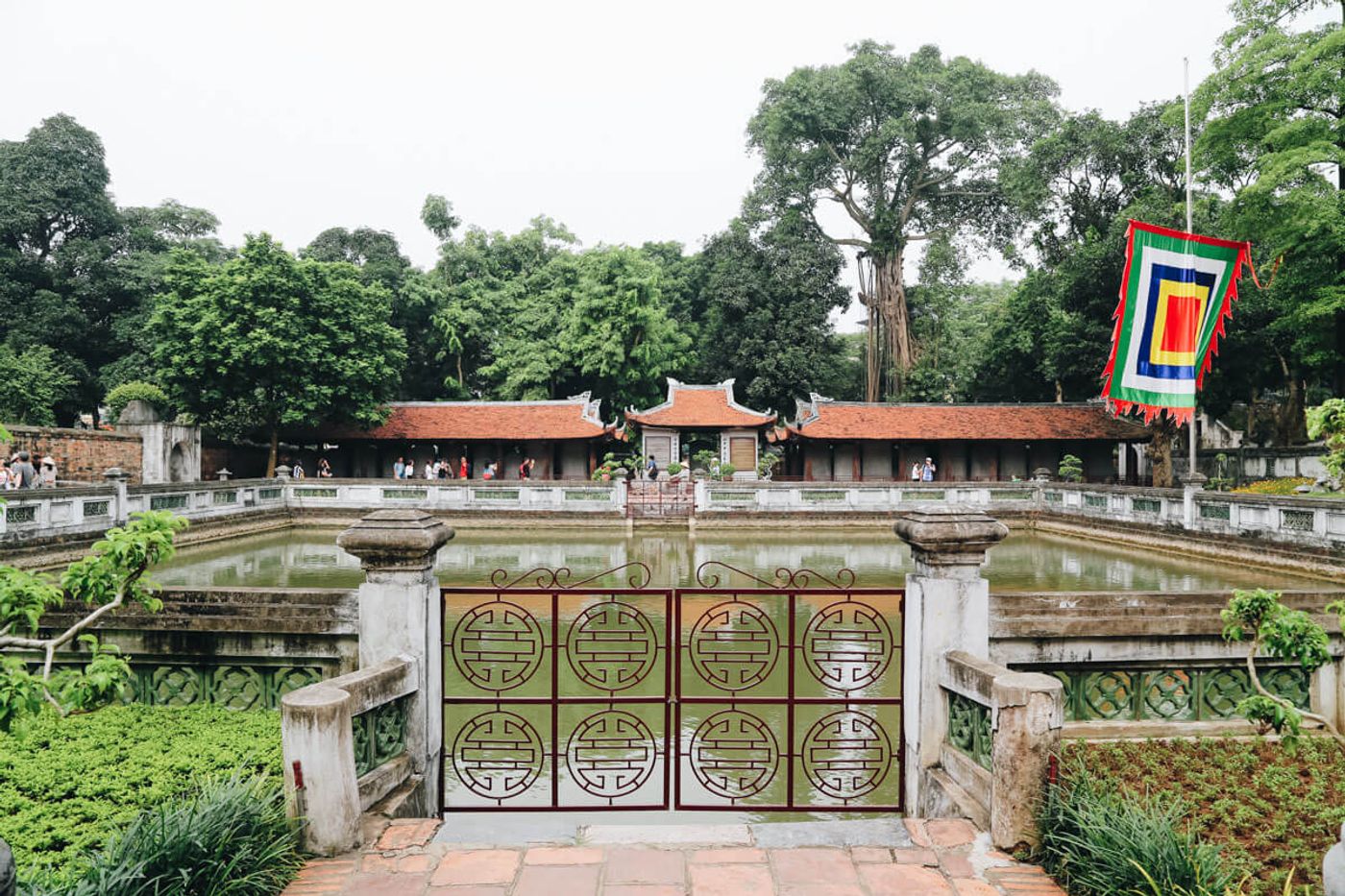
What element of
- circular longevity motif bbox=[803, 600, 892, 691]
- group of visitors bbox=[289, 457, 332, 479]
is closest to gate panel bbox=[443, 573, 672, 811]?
circular longevity motif bbox=[803, 600, 892, 691]

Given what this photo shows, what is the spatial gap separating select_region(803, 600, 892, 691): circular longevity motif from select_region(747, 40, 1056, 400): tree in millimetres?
31319

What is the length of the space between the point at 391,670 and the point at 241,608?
45.4 inches

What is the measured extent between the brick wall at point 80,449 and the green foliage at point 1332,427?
26.4m

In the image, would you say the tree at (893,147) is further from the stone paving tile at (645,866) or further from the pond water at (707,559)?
the stone paving tile at (645,866)

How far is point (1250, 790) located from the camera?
407cm

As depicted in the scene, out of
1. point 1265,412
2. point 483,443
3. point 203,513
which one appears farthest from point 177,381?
point 1265,412

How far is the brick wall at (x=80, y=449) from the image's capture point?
71.4 ft

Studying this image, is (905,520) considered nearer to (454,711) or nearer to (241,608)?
(241,608)

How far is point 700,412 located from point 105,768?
29.4 metres

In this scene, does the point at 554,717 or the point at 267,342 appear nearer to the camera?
the point at 554,717

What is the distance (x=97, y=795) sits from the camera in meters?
3.72

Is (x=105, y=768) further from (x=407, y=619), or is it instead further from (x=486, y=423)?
(x=486, y=423)

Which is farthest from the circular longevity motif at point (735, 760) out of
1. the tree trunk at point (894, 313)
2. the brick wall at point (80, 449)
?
the tree trunk at point (894, 313)

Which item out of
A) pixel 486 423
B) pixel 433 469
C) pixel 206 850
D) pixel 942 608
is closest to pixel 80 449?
pixel 433 469
